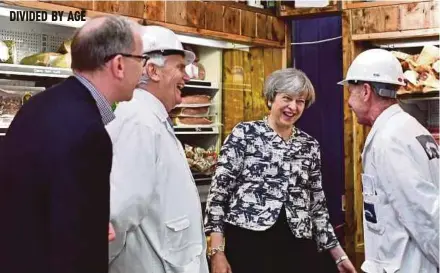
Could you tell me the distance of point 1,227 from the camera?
1605mm

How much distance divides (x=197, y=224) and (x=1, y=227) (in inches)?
29.9

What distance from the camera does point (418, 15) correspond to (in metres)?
5.01

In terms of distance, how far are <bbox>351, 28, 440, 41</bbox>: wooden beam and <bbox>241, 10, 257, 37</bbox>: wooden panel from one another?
2.91 feet

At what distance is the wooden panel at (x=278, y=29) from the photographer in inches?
229

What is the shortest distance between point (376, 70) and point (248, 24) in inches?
116

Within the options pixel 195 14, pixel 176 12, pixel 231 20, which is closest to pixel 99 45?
pixel 176 12

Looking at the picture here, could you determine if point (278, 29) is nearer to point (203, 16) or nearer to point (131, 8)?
point (203, 16)

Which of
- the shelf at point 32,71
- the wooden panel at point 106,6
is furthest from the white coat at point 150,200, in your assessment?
the wooden panel at point 106,6

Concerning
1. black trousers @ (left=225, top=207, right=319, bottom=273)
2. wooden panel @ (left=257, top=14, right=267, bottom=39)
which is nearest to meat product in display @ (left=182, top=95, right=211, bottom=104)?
wooden panel @ (left=257, top=14, right=267, bottom=39)

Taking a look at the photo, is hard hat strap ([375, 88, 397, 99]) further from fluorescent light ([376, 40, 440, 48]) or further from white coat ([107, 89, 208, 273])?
fluorescent light ([376, 40, 440, 48])

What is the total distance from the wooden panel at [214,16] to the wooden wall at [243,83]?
0.36 metres

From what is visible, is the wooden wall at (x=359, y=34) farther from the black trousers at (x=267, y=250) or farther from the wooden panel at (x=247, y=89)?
the black trousers at (x=267, y=250)

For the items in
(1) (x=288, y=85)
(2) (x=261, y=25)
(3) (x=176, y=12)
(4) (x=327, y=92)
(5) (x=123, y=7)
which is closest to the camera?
(1) (x=288, y=85)

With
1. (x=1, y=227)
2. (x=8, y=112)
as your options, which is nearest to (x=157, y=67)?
(x=1, y=227)
